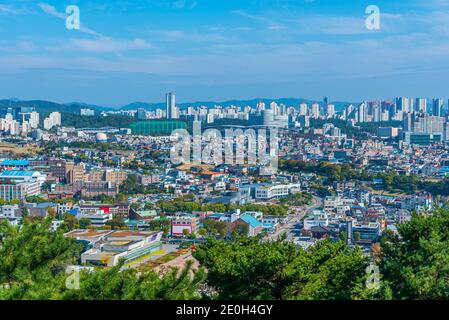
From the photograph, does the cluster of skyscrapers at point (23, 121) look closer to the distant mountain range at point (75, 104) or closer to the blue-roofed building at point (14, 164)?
the distant mountain range at point (75, 104)

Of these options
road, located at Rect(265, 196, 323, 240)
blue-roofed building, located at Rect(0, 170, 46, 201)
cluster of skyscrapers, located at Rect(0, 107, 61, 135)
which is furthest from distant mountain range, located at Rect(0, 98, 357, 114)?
road, located at Rect(265, 196, 323, 240)

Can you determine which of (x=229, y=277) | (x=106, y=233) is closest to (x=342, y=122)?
(x=106, y=233)

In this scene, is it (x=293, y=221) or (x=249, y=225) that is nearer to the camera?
(x=249, y=225)

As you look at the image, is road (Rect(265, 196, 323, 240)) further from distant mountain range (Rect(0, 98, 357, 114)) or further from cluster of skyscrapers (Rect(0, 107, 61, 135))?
distant mountain range (Rect(0, 98, 357, 114))

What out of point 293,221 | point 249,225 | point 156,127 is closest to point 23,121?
point 156,127

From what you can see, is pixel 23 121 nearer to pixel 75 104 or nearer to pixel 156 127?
pixel 156 127

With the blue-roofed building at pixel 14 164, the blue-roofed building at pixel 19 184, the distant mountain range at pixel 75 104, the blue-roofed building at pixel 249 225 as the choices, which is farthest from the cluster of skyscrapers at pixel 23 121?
the blue-roofed building at pixel 249 225
